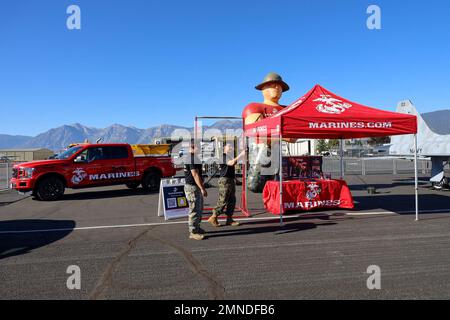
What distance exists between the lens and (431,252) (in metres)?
5.61

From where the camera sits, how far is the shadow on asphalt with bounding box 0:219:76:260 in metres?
6.27

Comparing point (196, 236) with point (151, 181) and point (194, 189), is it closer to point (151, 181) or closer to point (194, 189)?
point (194, 189)

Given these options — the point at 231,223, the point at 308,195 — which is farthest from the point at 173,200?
the point at 308,195

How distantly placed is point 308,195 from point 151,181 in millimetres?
8066

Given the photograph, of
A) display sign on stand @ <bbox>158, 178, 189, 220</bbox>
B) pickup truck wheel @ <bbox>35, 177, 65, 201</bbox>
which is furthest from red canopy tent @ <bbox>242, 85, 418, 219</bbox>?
pickup truck wheel @ <bbox>35, 177, 65, 201</bbox>

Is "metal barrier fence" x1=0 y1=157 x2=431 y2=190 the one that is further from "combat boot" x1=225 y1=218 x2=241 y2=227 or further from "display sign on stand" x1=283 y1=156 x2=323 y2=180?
"combat boot" x1=225 y1=218 x2=241 y2=227

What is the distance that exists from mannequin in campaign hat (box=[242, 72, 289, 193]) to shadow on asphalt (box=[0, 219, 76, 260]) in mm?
7143

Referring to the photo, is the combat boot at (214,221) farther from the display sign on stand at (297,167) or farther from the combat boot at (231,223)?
the display sign on stand at (297,167)

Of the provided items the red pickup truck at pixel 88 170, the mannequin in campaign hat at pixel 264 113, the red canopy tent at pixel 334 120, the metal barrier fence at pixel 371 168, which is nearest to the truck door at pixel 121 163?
the red pickup truck at pixel 88 170

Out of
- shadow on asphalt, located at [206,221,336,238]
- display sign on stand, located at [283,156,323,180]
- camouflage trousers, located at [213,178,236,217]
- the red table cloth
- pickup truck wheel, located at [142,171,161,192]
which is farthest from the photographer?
pickup truck wheel, located at [142,171,161,192]

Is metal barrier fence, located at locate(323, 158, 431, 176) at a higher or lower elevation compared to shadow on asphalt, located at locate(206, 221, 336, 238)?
higher

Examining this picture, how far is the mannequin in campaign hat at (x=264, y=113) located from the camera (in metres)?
12.6

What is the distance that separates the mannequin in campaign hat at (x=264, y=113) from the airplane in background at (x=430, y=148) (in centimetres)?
716

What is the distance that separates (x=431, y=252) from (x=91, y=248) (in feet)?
19.5
